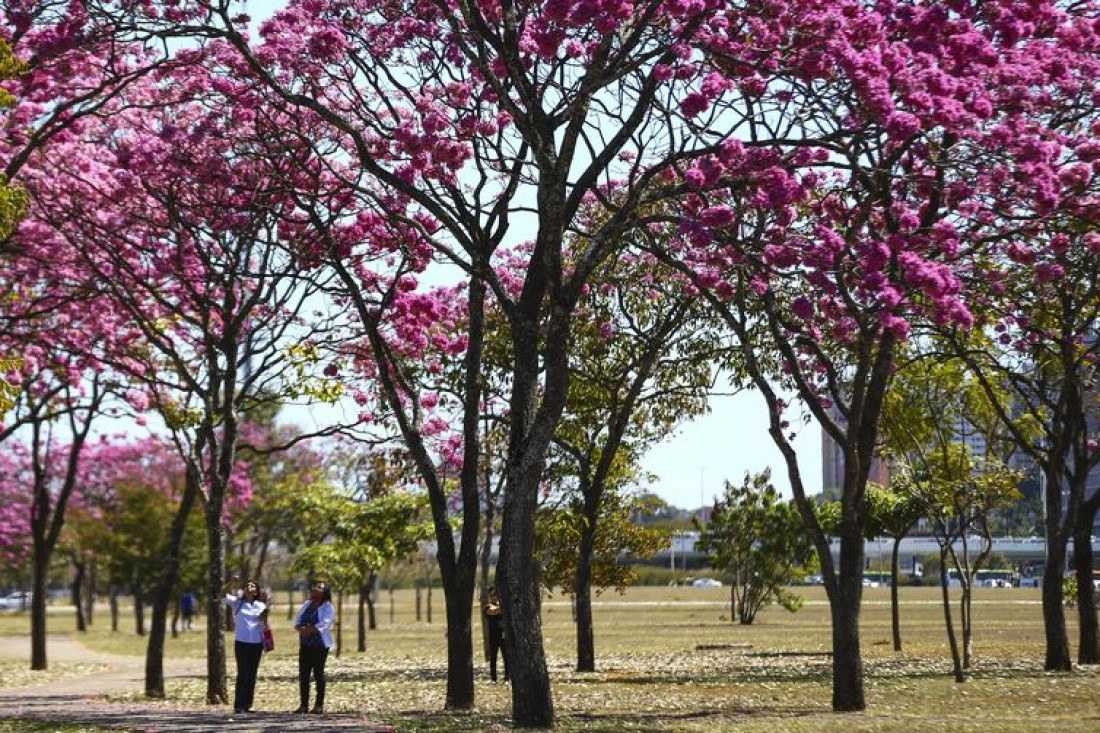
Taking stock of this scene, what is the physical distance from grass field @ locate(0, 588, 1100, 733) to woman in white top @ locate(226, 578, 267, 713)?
1823 mm

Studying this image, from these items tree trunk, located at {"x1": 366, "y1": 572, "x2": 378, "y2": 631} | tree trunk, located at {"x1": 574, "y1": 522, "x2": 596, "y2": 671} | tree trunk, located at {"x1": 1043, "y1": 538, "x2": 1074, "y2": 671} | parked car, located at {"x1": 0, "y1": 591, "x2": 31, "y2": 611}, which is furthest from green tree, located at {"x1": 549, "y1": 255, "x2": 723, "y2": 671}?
parked car, located at {"x1": 0, "y1": 591, "x2": 31, "y2": 611}

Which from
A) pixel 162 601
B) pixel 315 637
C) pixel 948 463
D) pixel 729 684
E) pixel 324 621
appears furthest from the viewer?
pixel 948 463

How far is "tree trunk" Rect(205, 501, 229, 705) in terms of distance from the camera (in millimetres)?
24172

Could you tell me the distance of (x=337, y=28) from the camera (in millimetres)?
20266

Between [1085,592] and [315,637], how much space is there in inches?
648

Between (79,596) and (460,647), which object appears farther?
(79,596)

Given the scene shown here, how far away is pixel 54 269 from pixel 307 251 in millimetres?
5357

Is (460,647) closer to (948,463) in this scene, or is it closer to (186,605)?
(948,463)

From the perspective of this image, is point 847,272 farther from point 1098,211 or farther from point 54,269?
point 54,269

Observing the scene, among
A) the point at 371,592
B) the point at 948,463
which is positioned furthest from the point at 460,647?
the point at 371,592

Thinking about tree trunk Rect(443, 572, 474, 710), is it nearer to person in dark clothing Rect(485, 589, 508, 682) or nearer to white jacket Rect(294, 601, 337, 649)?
white jacket Rect(294, 601, 337, 649)

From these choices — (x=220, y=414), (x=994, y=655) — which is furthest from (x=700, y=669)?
(x=220, y=414)

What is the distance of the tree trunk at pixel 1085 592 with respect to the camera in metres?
30.7

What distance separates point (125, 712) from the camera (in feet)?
→ 72.0
